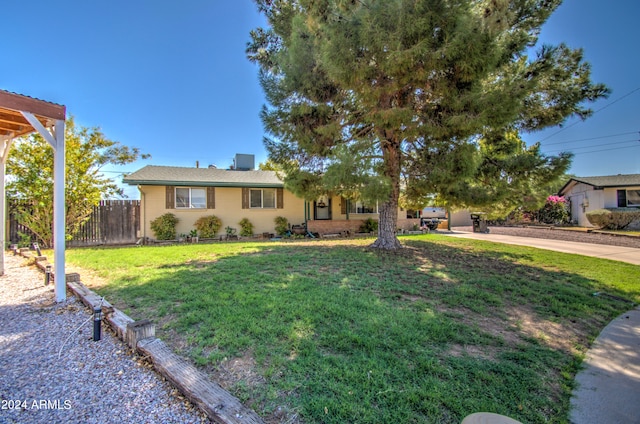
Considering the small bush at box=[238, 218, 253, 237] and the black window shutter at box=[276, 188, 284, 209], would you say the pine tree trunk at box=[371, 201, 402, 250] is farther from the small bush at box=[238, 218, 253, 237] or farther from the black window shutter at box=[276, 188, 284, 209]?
the small bush at box=[238, 218, 253, 237]

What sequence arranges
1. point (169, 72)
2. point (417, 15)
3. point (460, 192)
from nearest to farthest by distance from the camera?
1. point (417, 15)
2. point (460, 192)
3. point (169, 72)

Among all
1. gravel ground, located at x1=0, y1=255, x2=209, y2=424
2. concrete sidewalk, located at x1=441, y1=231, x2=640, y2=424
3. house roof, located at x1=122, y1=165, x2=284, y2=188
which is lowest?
concrete sidewalk, located at x1=441, y1=231, x2=640, y2=424

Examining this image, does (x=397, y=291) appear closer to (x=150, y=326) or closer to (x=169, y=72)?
(x=150, y=326)

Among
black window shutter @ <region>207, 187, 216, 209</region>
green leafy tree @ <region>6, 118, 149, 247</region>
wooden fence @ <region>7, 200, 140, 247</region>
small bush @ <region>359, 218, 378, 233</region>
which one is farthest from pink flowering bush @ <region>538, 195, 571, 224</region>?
green leafy tree @ <region>6, 118, 149, 247</region>

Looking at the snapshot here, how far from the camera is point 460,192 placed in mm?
7996

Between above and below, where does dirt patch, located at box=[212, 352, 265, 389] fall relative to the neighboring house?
below

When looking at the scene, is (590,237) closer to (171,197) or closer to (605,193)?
(605,193)

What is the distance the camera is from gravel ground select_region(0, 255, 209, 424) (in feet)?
6.61

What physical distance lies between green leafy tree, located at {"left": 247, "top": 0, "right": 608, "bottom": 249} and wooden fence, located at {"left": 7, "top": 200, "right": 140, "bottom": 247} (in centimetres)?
749

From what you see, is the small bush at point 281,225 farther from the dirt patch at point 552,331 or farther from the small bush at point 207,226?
the dirt patch at point 552,331

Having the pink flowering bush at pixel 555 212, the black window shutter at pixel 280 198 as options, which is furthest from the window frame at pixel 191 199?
the pink flowering bush at pixel 555 212

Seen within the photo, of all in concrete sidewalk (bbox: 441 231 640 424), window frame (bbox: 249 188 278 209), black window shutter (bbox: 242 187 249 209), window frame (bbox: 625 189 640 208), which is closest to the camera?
concrete sidewalk (bbox: 441 231 640 424)

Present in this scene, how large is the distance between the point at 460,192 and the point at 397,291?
451cm

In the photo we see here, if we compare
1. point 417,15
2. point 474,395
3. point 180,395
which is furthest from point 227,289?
point 417,15
